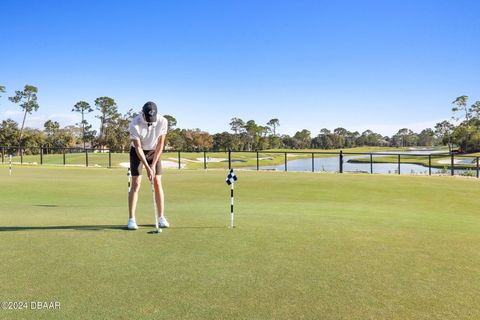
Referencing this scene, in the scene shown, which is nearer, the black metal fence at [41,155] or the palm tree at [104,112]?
the black metal fence at [41,155]

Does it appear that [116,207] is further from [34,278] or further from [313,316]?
[313,316]

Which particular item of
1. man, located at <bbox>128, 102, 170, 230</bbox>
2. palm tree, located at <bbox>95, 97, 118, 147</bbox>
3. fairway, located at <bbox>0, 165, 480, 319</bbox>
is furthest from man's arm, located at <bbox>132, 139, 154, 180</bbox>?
palm tree, located at <bbox>95, 97, 118, 147</bbox>

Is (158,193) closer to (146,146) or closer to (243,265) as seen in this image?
(146,146)

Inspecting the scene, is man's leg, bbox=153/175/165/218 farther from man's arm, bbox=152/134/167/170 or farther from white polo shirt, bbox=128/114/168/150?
white polo shirt, bbox=128/114/168/150

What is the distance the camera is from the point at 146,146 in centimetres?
584

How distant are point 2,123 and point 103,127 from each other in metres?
19.9

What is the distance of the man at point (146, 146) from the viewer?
569cm

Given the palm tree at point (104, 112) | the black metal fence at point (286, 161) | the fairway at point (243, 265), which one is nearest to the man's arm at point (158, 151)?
the fairway at point (243, 265)

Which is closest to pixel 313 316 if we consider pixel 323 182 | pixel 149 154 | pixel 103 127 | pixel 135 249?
pixel 135 249

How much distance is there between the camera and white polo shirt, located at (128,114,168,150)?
571 centimetres

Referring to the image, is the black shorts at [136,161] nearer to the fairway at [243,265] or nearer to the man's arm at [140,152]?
the man's arm at [140,152]

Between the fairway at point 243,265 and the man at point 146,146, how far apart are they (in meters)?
0.69

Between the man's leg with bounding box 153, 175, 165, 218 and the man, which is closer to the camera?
the man

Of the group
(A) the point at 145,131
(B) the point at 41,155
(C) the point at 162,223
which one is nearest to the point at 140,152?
(A) the point at 145,131
